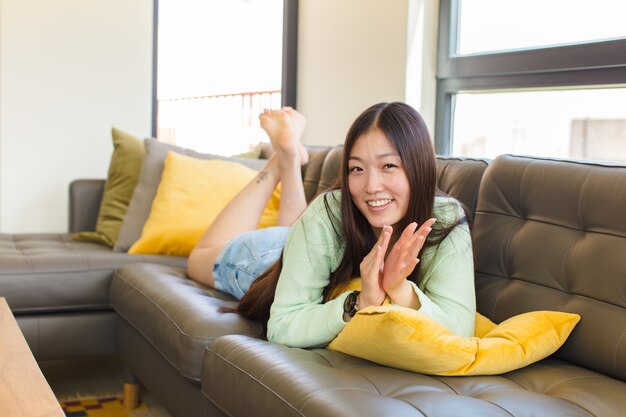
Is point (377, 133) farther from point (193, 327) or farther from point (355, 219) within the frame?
point (193, 327)

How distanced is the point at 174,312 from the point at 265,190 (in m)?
0.77

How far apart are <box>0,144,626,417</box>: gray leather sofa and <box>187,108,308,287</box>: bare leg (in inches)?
8.6

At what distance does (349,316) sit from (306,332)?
0.36 ft

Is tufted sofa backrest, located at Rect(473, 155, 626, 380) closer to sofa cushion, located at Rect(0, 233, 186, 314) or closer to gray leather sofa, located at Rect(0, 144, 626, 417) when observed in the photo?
gray leather sofa, located at Rect(0, 144, 626, 417)

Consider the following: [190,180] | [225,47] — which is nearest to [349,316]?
[190,180]

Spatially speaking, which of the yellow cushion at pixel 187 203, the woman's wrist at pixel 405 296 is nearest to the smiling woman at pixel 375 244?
the woman's wrist at pixel 405 296

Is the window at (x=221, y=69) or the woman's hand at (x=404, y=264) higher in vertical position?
the window at (x=221, y=69)

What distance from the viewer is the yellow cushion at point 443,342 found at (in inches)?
66.7

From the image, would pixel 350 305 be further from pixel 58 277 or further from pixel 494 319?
pixel 58 277

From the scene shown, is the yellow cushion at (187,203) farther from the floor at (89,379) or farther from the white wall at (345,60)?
the white wall at (345,60)

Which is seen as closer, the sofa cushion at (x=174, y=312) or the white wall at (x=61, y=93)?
the sofa cushion at (x=174, y=312)

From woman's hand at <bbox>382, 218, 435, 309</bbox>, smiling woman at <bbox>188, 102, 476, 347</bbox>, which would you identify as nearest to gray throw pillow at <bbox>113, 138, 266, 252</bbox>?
smiling woman at <bbox>188, 102, 476, 347</bbox>

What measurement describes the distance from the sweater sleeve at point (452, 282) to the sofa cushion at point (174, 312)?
52cm

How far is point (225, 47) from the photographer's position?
17.2ft
